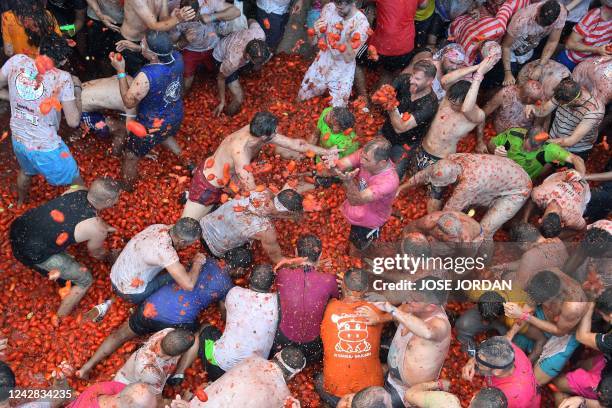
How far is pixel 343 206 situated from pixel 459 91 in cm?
182

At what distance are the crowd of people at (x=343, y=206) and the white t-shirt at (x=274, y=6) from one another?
3cm

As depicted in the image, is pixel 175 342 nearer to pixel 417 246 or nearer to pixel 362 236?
pixel 362 236

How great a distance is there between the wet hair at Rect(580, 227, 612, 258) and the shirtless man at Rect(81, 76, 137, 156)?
16.2 ft

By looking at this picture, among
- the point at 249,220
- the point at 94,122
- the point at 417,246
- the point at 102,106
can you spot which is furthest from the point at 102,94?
the point at 417,246

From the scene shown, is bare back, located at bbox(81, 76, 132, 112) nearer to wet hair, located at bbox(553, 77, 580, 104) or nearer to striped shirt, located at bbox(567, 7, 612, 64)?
wet hair, located at bbox(553, 77, 580, 104)

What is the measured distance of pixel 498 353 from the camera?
5.09 metres

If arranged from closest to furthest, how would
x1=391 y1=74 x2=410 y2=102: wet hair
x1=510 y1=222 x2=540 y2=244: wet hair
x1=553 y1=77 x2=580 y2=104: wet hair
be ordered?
x1=510 y1=222 x2=540 y2=244: wet hair, x1=553 y1=77 x2=580 y2=104: wet hair, x1=391 y1=74 x2=410 y2=102: wet hair

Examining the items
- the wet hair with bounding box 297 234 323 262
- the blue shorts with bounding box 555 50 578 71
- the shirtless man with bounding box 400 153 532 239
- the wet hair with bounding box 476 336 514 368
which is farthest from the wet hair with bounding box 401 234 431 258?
the blue shorts with bounding box 555 50 578 71

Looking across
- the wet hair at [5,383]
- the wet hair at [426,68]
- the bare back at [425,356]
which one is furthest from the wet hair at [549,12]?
the wet hair at [5,383]

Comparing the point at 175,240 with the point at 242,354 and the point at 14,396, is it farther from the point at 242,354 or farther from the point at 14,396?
the point at 14,396

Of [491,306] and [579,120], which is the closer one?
[491,306]

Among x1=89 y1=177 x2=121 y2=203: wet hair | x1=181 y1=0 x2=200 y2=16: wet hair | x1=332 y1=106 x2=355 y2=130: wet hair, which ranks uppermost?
x1=181 y1=0 x2=200 y2=16: wet hair

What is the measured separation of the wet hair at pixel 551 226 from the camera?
6.38m

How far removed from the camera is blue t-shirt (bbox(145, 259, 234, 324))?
587 centimetres
